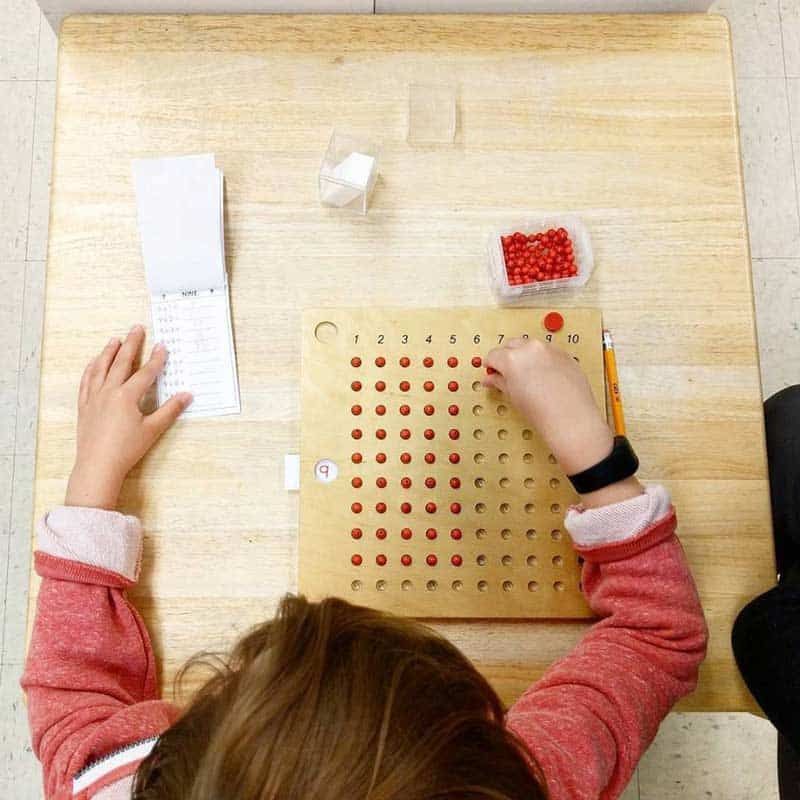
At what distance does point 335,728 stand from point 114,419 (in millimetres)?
392

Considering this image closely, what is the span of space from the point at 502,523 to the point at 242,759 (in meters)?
0.36

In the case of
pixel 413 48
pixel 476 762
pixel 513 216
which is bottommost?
pixel 476 762

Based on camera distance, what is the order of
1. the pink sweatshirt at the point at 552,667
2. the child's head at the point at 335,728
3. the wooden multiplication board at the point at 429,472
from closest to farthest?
the child's head at the point at 335,728, the pink sweatshirt at the point at 552,667, the wooden multiplication board at the point at 429,472

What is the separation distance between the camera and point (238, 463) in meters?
0.73

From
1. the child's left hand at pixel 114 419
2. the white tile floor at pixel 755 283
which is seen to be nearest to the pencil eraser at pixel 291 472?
the child's left hand at pixel 114 419

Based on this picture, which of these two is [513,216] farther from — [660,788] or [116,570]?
[660,788]

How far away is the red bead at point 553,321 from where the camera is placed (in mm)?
750

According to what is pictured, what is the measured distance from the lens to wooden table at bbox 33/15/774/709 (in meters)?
0.73

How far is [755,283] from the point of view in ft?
4.44

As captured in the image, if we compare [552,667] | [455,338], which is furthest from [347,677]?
[455,338]

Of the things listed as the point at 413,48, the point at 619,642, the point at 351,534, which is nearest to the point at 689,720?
the point at 619,642

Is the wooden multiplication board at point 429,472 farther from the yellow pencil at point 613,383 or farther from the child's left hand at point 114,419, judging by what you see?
the child's left hand at point 114,419

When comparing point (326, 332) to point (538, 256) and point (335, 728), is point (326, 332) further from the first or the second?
point (335, 728)

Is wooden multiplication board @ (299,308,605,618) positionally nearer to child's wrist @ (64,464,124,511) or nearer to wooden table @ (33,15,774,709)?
wooden table @ (33,15,774,709)
